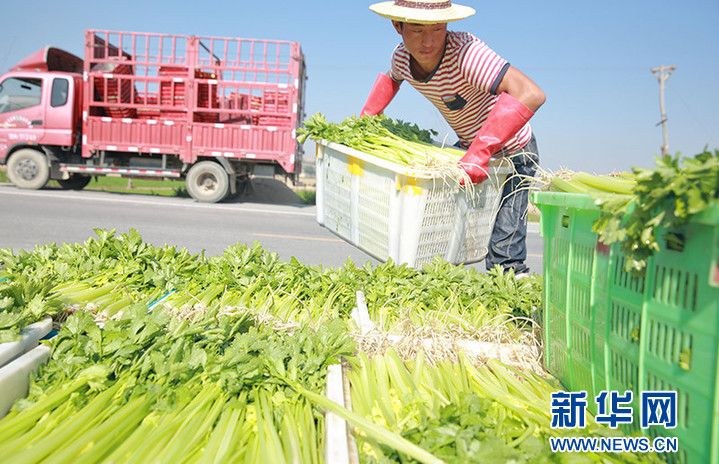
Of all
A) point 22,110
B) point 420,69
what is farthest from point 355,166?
point 22,110

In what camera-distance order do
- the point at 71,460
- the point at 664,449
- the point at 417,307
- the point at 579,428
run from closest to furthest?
the point at 664,449 → the point at 71,460 → the point at 579,428 → the point at 417,307

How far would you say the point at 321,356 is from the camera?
2.39m

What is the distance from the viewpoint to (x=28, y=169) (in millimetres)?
13469

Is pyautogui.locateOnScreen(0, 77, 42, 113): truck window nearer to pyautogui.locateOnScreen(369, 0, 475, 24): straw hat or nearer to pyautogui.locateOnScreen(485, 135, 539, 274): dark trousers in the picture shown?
pyautogui.locateOnScreen(369, 0, 475, 24): straw hat

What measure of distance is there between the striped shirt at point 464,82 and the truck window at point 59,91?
11.3 m

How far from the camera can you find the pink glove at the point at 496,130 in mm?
3281

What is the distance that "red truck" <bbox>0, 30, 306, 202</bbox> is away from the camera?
12750mm

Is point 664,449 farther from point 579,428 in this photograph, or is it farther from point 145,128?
point 145,128

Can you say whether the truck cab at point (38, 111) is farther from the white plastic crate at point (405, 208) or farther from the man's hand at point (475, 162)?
the man's hand at point (475, 162)

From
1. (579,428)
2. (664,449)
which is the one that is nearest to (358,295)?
(579,428)

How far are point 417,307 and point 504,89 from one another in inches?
54.4

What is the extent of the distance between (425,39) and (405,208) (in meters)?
1.06

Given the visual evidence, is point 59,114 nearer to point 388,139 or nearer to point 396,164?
point 388,139

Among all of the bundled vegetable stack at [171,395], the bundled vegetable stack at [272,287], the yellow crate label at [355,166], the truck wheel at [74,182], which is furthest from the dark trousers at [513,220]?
the truck wheel at [74,182]
